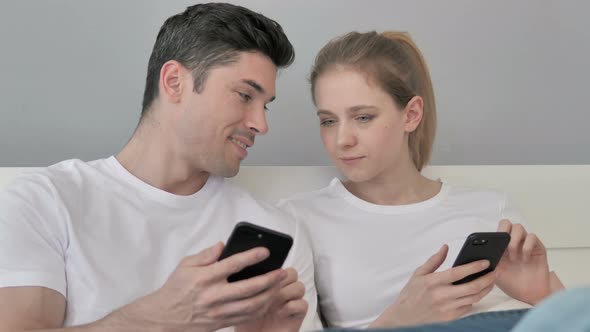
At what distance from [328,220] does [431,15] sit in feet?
2.86

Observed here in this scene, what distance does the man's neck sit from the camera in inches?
60.2

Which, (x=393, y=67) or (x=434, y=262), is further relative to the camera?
(x=393, y=67)

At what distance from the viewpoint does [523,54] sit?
2262mm

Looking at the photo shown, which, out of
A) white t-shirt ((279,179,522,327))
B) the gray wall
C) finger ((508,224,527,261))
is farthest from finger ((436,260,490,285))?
the gray wall

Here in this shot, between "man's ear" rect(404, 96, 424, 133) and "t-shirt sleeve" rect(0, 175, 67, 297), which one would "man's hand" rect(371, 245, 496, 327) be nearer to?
"man's ear" rect(404, 96, 424, 133)

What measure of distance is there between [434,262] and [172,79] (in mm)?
681

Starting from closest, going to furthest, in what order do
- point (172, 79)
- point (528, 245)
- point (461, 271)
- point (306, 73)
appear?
1. point (461, 271)
2. point (528, 245)
3. point (172, 79)
4. point (306, 73)

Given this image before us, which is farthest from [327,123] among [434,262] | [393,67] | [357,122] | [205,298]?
[205,298]

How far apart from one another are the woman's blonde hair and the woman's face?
0.08ft

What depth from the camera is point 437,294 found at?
1.38m

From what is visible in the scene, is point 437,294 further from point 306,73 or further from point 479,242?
point 306,73

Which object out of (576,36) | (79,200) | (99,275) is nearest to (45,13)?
(79,200)

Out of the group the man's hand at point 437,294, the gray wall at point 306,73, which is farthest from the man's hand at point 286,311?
the gray wall at point 306,73

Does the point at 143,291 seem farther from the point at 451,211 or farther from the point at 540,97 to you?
the point at 540,97
